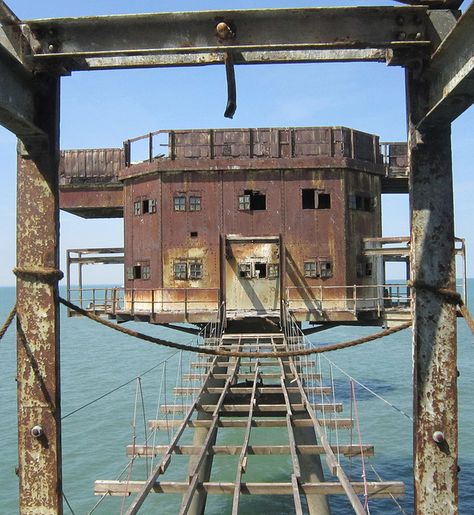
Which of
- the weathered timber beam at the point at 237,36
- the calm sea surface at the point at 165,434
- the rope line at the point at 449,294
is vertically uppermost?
the weathered timber beam at the point at 237,36

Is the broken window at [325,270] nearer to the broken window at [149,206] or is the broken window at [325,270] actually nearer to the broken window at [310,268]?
the broken window at [310,268]

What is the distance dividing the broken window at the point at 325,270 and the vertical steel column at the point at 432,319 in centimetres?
1518

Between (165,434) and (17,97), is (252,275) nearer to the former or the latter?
(165,434)

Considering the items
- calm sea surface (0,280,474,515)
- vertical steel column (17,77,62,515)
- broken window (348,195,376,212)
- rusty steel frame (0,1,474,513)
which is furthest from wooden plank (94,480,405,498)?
broken window (348,195,376,212)

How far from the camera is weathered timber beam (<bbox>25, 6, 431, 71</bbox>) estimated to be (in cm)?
466

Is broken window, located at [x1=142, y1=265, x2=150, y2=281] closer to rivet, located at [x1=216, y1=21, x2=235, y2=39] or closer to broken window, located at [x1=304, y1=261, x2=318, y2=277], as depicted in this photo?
broken window, located at [x1=304, y1=261, x2=318, y2=277]

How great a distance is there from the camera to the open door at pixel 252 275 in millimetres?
20062

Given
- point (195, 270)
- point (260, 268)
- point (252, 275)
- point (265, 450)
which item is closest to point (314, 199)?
point (260, 268)

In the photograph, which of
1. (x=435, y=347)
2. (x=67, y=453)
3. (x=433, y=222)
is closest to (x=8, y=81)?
(x=433, y=222)

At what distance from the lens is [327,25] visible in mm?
4715

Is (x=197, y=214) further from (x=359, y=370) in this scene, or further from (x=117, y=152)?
(x=359, y=370)

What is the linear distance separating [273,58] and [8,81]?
2.15 m

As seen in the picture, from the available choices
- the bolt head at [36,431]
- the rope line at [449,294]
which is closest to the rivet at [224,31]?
the rope line at [449,294]

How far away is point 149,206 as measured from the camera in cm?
2100
